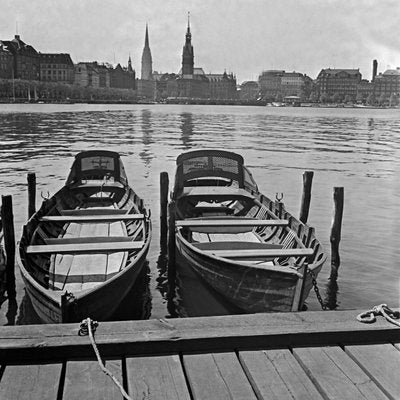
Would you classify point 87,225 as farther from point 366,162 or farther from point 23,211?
point 366,162

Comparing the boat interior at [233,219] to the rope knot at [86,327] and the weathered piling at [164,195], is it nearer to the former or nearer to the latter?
the weathered piling at [164,195]

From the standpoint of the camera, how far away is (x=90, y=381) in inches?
178

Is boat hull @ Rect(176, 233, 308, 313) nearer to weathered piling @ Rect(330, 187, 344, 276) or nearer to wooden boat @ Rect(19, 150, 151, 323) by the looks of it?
wooden boat @ Rect(19, 150, 151, 323)

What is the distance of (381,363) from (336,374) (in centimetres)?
48

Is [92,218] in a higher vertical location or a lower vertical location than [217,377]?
lower

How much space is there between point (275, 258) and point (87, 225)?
215 inches

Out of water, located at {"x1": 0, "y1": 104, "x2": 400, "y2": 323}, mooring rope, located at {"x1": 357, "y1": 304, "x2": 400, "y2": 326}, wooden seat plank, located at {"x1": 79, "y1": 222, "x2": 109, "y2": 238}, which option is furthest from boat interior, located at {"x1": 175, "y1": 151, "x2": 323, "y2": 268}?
mooring rope, located at {"x1": 357, "y1": 304, "x2": 400, "y2": 326}

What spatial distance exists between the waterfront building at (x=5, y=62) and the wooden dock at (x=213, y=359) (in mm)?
208290

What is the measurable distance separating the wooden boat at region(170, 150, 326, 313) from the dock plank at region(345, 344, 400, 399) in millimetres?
3084

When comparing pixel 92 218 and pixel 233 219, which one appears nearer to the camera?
pixel 92 218

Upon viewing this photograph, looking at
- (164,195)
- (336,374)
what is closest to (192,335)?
(336,374)

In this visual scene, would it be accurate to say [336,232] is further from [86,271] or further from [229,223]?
[86,271]

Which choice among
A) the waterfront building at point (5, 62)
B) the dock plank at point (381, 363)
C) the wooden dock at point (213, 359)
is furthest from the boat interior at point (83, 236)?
the waterfront building at point (5, 62)

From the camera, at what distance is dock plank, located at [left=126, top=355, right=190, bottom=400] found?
440 centimetres
